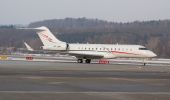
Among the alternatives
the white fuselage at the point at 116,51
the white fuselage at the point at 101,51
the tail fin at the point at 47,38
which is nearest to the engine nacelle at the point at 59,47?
the white fuselage at the point at 101,51

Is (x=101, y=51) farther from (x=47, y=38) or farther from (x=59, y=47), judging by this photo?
(x=47, y=38)

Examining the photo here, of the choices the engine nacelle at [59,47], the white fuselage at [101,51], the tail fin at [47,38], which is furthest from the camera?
the tail fin at [47,38]

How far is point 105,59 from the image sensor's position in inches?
2781

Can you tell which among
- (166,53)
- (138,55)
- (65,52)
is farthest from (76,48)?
(166,53)

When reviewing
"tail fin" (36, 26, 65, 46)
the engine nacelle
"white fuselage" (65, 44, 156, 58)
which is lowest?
"white fuselage" (65, 44, 156, 58)

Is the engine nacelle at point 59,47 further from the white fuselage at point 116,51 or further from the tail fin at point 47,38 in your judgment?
the tail fin at point 47,38

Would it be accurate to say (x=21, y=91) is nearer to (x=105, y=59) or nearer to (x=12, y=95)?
(x=12, y=95)

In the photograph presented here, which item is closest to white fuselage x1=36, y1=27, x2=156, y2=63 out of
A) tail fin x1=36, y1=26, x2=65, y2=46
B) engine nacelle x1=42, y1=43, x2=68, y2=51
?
engine nacelle x1=42, y1=43, x2=68, y2=51

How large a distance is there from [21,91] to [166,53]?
130 meters

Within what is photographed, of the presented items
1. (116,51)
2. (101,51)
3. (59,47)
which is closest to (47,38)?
(59,47)

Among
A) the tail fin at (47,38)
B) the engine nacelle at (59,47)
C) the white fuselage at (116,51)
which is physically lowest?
the white fuselage at (116,51)

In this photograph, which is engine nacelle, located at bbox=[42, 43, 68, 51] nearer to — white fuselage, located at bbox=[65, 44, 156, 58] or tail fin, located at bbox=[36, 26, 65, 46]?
white fuselage, located at bbox=[65, 44, 156, 58]

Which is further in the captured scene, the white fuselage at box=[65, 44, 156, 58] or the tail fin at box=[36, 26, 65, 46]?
the tail fin at box=[36, 26, 65, 46]

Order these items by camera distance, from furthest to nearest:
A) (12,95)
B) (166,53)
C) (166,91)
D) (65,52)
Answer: (166,53)
(65,52)
(166,91)
(12,95)
